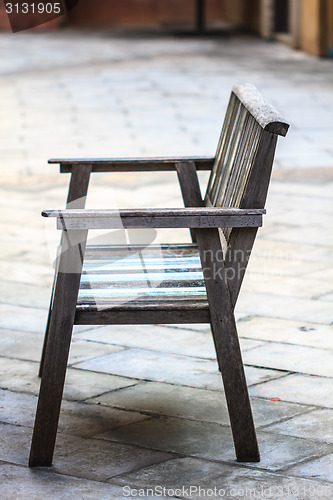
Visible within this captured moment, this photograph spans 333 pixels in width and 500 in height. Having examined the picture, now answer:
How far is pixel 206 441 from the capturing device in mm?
2289

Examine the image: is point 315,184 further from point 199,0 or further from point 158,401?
point 199,0

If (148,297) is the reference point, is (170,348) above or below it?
below

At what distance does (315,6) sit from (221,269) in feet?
35.5

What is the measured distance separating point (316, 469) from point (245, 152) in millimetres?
864

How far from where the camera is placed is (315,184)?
550cm

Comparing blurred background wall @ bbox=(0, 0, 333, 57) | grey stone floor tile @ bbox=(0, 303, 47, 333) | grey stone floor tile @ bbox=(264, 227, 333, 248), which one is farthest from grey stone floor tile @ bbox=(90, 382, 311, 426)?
blurred background wall @ bbox=(0, 0, 333, 57)

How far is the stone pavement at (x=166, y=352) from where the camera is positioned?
2117mm

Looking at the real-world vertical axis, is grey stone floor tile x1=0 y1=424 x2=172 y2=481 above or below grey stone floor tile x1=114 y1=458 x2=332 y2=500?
below

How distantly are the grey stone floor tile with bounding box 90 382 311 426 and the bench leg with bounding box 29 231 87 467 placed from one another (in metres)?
0.39

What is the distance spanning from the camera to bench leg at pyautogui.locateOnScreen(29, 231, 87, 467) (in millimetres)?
2156

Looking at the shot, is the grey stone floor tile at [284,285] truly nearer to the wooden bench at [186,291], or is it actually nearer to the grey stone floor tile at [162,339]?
the grey stone floor tile at [162,339]

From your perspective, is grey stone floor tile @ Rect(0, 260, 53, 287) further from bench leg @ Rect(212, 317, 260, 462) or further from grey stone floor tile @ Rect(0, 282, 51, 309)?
bench leg @ Rect(212, 317, 260, 462)

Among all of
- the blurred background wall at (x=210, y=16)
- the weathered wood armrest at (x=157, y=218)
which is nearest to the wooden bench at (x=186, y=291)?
the weathered wood armrest at (x=157, y=218)

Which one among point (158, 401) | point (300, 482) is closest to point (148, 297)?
point (158, 401)
